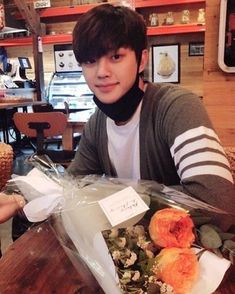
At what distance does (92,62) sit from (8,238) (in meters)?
1.98

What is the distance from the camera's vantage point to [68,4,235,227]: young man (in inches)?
35.2

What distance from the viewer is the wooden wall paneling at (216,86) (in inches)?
84.4

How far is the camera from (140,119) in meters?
1.15

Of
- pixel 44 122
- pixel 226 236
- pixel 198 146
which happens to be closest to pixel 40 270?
pixel 226 236

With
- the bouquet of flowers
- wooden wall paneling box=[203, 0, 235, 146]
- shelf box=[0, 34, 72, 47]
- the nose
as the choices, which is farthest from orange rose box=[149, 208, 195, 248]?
shelf box=[0, 34, 72, 47]

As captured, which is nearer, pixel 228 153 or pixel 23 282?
pixel 23 282

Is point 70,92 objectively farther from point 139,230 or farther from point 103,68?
point 139,230

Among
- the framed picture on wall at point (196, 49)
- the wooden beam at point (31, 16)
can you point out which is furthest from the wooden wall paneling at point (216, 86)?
the wooden beam at point (31, 16)

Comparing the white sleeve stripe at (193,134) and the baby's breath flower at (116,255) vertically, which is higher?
the white sleeve stripe at (193,134)

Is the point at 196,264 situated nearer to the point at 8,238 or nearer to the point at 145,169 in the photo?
the point at 145,169

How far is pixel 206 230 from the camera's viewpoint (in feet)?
1.88

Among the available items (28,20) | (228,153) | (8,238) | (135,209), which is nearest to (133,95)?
(228,153)

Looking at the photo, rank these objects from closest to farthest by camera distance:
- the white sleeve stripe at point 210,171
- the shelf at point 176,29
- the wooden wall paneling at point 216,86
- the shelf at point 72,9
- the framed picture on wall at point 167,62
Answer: the white sleeve stripe at point 210,171, the wooden wall paneling at point 216,86, the shelf at point 176,29, the shelf at point 72,9, the framed picture on wall at point 167,62

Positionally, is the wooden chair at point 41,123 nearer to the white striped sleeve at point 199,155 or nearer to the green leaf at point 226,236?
the white striped sleeve at point 199,155
